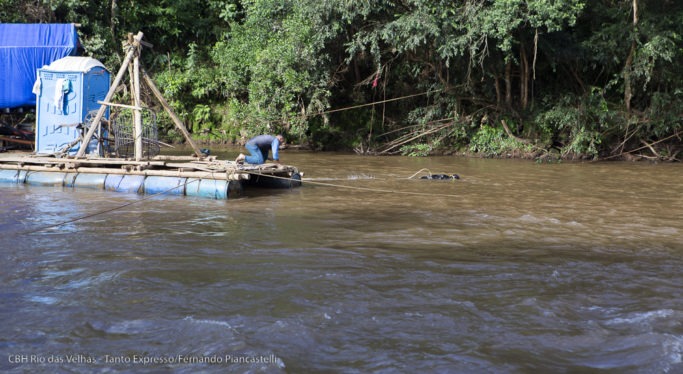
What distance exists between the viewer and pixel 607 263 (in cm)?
738

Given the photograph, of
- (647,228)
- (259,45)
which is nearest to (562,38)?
(259,45)

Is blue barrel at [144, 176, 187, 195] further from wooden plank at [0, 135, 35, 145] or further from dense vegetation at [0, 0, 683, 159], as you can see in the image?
dense vegetation at [0, 0, 683, 159]

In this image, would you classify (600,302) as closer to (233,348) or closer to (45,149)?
(233,348)

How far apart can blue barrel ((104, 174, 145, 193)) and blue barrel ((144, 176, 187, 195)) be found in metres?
0.17

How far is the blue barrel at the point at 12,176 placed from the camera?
44.7 feet

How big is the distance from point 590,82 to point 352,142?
8.34 m

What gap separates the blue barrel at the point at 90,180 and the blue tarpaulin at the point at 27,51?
616 centimetres

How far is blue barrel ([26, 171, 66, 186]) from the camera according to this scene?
520 inches

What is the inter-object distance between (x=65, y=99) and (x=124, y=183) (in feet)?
13.1

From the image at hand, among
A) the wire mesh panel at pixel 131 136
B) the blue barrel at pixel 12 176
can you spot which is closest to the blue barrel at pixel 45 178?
the blue barrel at pixel 12 176

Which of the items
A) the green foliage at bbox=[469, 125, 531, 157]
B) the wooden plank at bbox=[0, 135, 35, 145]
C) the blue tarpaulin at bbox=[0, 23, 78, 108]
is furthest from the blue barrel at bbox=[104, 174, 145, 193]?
the green foliage at bbox=[469, 125, 531, 157]

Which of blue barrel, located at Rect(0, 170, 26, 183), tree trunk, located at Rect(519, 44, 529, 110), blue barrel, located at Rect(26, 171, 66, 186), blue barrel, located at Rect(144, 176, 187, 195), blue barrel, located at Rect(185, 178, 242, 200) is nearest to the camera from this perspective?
blue barrel, located at Rect(185, 178, 242, 200)

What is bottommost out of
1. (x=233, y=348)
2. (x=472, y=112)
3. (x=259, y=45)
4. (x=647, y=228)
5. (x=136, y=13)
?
(x=233, y=348)

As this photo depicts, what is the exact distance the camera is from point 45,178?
43.7 feet
